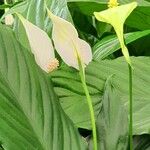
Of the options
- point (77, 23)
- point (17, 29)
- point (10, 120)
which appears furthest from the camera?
point (77, 23)

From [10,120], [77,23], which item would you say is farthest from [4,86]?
[77,23]

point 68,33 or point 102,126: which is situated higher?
point 68,33

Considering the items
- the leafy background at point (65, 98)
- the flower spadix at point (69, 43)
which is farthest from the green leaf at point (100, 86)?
the flower spadix at point (69, 43)

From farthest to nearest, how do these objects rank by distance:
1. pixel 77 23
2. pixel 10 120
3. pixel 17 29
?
pixel 77 23
pixel 17 29
pixel 10 120

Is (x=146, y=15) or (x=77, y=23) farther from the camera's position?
(x=77, y=23)

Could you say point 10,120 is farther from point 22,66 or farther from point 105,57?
point 105,57

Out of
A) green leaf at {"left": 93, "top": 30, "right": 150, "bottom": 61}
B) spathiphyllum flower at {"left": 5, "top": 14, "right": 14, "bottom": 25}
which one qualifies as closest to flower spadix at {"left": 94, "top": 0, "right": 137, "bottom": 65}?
green leaf at {"left": 93, "top": 30, "right": 150, "bottom": 61}

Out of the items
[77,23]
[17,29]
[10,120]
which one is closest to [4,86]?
[10,120]
